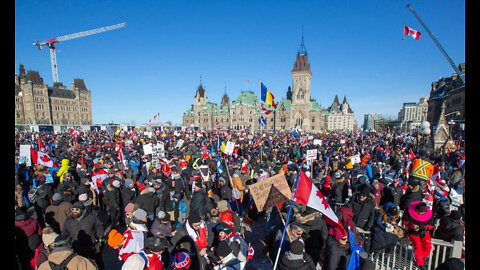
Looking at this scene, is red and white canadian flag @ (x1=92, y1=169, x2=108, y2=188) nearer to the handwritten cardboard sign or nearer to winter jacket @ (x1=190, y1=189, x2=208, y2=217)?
winter jacket @ (x1=190, y1=189, x2=208, y2=217)

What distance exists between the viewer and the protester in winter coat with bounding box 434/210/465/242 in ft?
13.0

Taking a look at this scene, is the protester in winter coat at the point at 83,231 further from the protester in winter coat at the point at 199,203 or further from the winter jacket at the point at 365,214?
the winter jacket at the point at 365,214

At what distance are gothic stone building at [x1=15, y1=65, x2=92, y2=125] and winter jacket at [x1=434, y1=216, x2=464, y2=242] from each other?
100137 mm

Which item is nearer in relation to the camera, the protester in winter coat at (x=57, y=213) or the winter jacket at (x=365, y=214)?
the winter jacket at (x=365, y=214)

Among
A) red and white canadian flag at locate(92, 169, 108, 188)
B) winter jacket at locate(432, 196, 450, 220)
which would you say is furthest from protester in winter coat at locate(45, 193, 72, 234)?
winter jacket at locate(432, 196, 450, 220)

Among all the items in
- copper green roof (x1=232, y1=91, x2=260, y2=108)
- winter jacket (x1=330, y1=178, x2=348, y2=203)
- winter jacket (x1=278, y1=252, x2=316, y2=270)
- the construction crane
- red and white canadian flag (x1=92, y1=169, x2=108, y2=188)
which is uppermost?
the construction crane

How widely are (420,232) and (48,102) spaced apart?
343 ft

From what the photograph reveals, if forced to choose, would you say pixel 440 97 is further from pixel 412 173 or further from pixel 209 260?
pixel 209 260

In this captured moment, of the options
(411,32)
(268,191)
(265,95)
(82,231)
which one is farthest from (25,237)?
(411,32)

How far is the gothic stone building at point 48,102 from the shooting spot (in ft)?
246

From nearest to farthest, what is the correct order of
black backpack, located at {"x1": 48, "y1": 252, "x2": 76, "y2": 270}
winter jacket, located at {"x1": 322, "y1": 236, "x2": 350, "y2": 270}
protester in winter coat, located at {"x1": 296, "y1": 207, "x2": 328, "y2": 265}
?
1. black backpack, located at {"x1": 48, "y1": 252, "x2": 76, "y2": 270}
2. winter jacket, located at {"x1": 322, "y1": 236, "x2": 350, "y2": 270}
3. protester in winter coat, located at {"x1": 296, "y1": 207, "x2": 328, "y2": 265}

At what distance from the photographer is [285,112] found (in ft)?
249

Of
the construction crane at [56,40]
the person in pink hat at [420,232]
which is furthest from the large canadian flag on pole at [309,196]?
the construction crane at [56,40]

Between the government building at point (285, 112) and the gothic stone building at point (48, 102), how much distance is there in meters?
42.7
